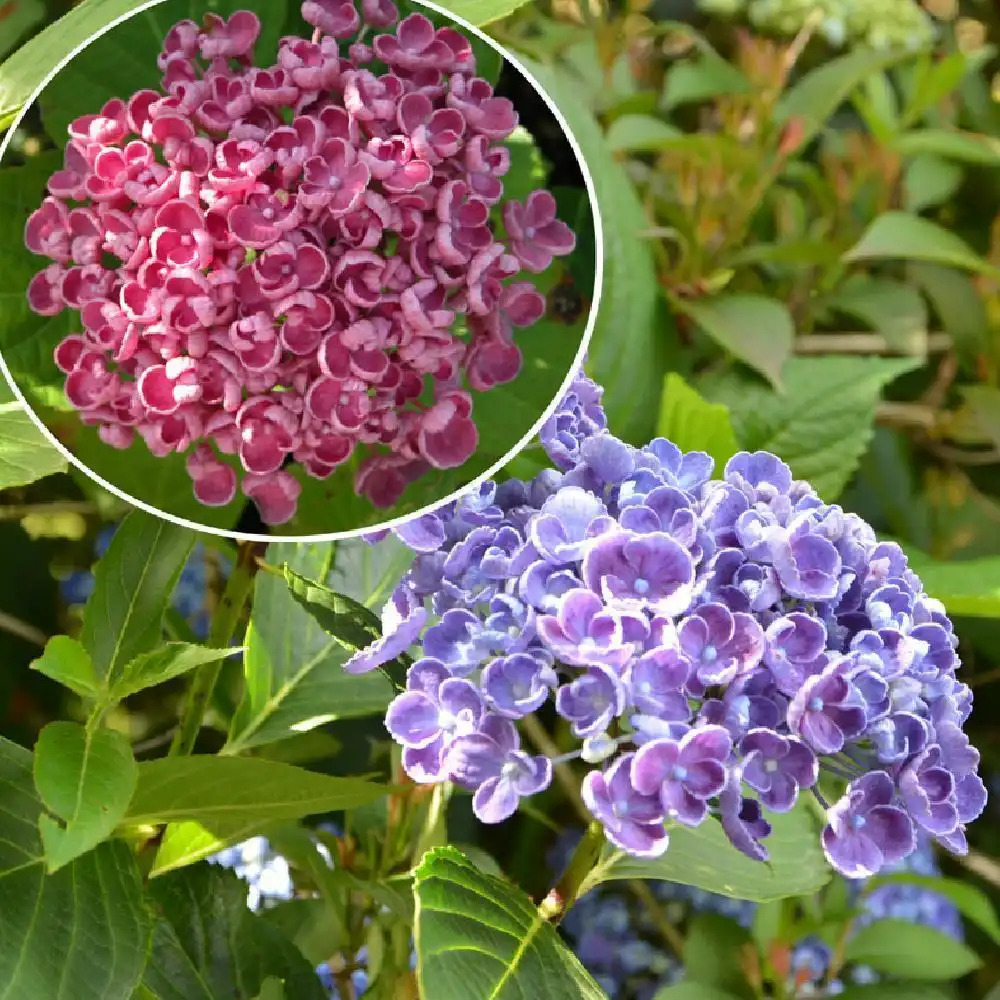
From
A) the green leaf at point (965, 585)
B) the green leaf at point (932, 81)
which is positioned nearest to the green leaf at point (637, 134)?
the green leaf at point (932, 81)

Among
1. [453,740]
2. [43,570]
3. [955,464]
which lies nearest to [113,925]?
[453,740]

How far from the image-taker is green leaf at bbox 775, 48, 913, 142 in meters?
1.32

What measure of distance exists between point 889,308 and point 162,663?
0.93m

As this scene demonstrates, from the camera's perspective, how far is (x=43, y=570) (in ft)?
3.87

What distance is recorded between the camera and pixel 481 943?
1.86 ft

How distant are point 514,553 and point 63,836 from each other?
22cm

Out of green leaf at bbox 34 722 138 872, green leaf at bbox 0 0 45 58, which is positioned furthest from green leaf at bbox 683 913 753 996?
green leaf at bbox 0 0 45 58

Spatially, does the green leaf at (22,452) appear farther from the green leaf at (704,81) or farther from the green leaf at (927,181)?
the green leaf at (927,181)

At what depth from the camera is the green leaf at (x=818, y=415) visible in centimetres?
102

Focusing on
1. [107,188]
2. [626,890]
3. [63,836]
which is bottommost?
[626,890]

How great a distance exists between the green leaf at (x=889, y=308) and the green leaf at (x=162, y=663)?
879mm

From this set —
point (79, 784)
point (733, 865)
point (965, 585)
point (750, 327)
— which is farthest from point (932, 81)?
point (79, 784)

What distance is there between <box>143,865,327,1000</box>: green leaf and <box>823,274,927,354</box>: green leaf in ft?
2.74

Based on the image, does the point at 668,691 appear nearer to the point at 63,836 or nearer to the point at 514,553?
the point at 514,553
